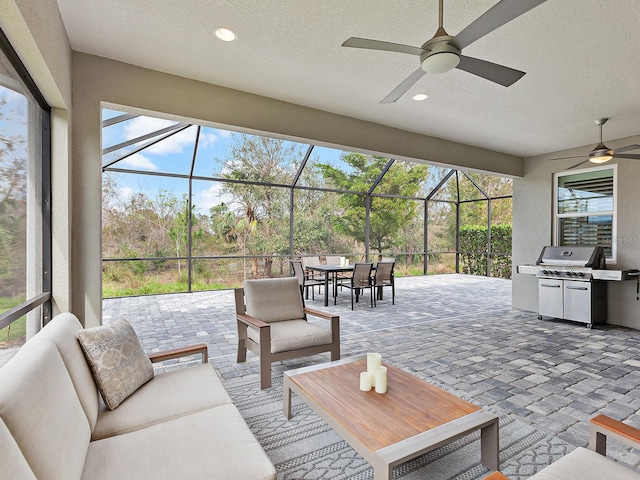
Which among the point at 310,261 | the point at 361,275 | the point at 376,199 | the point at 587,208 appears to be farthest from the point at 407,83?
the point at 376,199

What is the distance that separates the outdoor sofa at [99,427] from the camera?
39.2 inches

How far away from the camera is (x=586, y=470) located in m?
1.30

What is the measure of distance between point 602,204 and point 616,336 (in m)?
2.05

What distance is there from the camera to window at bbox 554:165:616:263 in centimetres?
523

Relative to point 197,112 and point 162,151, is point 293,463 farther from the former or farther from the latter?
point 162,151

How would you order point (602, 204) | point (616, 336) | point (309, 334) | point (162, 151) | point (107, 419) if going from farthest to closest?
point (162, 151)
point (602, 204)
point (616, 336)
point (309, 334)
point (107, 419)

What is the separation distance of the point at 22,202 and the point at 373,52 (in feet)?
8.77

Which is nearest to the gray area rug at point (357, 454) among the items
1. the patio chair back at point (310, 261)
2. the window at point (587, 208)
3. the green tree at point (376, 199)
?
the window at point (587, 208)

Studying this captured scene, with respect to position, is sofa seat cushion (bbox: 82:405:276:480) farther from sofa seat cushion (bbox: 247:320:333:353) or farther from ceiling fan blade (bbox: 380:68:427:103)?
ceiling fan blade (bbox: 380:68:427:103)

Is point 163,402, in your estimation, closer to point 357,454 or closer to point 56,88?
point 357,454

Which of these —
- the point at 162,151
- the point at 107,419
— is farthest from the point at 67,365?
the point at 162,151

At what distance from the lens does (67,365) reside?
1479 mm

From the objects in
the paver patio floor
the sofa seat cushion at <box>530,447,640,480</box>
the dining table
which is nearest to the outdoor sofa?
the sofa seat cushion at <box>530,447,640,480</box>

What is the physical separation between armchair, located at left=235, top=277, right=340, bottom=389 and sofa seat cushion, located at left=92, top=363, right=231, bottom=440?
808 millimetres
